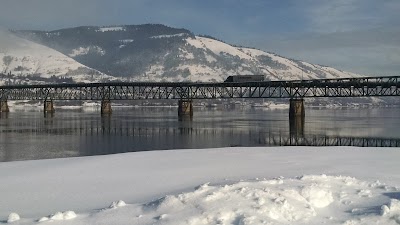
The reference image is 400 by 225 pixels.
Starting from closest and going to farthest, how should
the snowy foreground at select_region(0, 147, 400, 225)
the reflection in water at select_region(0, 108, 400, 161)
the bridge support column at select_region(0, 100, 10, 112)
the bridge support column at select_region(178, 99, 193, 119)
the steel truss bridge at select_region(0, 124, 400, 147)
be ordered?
the snowy foreground at select_region(0, 147, 400, 225) → the reflection in water at select_region(0, 108, 400, 161) → the steel truss bridge at select_region(0, 124, 400, 147) → the bridge support column at select_region(178, 99, 193, 119) → the bridge support column at select_region(0, 100, 10, 112)

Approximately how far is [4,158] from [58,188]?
18.4m

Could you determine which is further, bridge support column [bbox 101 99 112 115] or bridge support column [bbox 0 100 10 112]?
bridge support column [bbox 0 100 10 112]

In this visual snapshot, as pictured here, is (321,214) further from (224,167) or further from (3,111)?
(3,111)

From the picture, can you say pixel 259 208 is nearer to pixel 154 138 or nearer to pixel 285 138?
pixel 154 138

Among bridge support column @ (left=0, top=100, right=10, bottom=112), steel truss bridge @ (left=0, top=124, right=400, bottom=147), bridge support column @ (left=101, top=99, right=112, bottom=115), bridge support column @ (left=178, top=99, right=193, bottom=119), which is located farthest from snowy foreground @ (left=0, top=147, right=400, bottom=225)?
bridge support column @ (left=0, top=100, right=10, bottom=112)

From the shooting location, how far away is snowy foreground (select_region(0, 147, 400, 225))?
11.0 m

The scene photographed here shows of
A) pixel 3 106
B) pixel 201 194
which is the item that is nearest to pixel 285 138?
pixel 201 194

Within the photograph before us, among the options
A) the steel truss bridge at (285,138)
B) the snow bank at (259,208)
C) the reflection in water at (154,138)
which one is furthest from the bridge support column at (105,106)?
the snow bank at (259,208)

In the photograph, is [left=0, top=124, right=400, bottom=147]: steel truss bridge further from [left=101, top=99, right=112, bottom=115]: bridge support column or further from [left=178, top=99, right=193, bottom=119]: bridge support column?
[left=101, top=99, right=112, bottom=115]: bridge support column

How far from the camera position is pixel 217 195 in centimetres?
1212

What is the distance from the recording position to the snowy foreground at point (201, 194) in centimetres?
1098

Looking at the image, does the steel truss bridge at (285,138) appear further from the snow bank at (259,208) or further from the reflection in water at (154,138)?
the snow bank at (259,208)

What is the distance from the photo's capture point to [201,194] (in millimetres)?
12445

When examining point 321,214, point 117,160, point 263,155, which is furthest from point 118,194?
point 263,155
